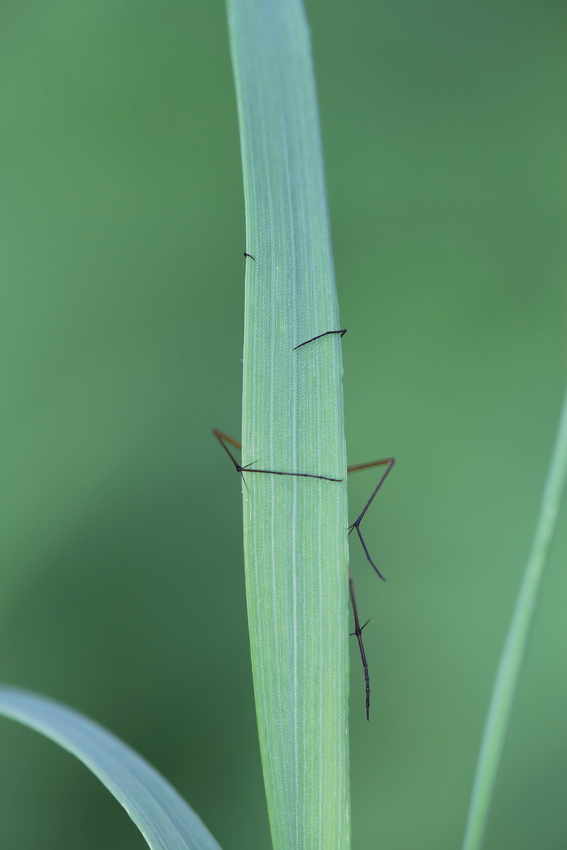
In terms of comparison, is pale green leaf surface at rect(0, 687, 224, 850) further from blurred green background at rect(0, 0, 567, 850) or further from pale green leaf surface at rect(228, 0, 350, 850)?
blurred green background at rect(0, 0, 567, 850)

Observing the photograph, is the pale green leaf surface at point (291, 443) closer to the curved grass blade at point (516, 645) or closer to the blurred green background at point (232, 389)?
the curved grass blade at point (516, 645)

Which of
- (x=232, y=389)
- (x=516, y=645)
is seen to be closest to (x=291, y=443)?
(x=516, y=645)

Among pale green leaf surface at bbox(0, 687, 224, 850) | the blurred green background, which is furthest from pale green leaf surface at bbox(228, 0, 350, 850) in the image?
the blurred green background

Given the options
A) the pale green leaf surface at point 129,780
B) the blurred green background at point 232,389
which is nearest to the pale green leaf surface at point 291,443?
the pale green leaf surface at point 129,780

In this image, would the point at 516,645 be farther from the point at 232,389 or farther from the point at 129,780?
the point at 232,389

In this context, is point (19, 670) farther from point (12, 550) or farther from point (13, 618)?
point (12, 550)

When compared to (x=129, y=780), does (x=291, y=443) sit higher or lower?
higher

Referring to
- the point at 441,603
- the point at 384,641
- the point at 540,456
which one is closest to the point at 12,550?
the point at 384,641
